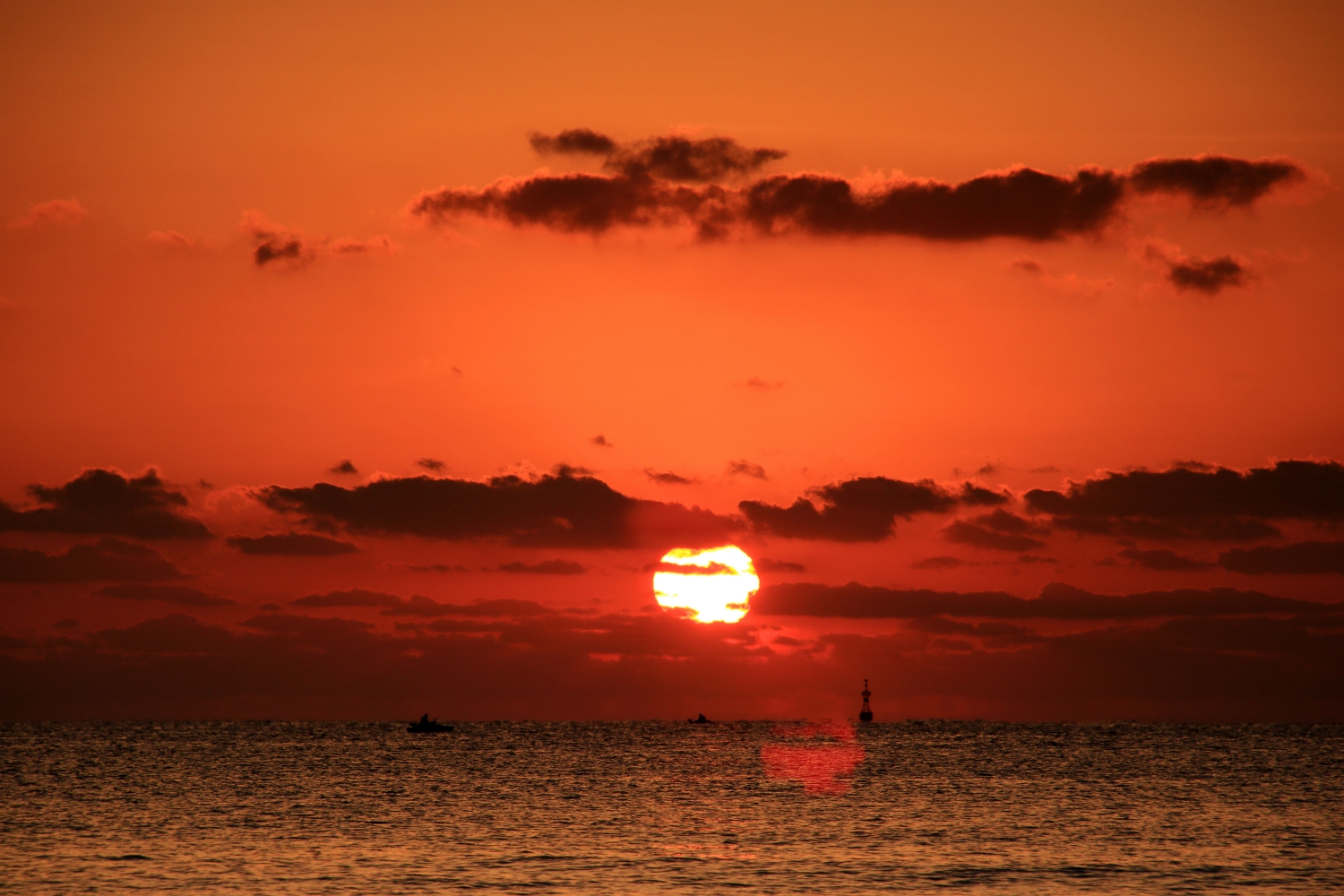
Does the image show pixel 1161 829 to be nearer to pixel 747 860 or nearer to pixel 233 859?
pixel 747 860

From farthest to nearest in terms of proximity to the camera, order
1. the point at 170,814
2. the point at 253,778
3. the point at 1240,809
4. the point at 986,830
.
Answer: the point at 253,778
the point at 1240,809
the point at 170,814
the point at 986,830

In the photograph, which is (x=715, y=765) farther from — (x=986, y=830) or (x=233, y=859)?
(x=233, y=859)

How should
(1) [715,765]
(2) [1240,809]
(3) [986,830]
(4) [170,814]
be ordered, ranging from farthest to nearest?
1. (1) [715,765]
2. (2) [1240,809]
3. (4) [170,814]
4. (3) [986,830]

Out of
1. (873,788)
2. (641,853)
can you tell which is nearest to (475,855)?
(641,853)

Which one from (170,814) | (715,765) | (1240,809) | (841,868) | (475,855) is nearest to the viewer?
(841,868)

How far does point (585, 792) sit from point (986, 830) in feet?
152

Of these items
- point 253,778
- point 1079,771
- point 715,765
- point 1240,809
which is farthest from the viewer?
point 715,765

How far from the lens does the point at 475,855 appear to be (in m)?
77.1

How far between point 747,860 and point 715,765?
103201mm

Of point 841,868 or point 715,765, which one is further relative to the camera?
point 715,765

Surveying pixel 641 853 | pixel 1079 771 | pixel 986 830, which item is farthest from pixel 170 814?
pixel 1079 771

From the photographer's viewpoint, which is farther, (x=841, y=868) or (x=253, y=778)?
(x=253, y=778)

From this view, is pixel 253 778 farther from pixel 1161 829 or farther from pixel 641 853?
pixel 1161 829

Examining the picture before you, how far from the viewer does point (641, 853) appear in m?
77.8
